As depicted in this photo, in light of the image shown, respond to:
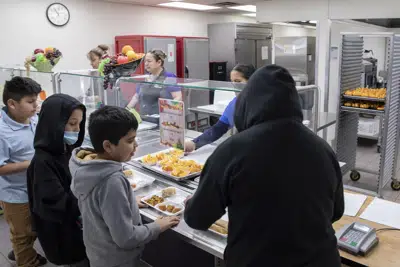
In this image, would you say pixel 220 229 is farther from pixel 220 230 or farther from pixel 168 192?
pixel 168 192

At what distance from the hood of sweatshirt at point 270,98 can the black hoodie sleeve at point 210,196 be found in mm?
144

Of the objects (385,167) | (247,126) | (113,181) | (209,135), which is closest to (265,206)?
(247,126)

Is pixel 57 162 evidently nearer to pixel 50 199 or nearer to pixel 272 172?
A: pixel 50 199

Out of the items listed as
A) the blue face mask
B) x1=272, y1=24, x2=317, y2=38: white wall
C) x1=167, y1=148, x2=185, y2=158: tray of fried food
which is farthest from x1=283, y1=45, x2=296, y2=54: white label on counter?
the blue face mask

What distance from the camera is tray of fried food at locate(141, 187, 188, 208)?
5.22ft

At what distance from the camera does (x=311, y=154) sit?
3.19 ft

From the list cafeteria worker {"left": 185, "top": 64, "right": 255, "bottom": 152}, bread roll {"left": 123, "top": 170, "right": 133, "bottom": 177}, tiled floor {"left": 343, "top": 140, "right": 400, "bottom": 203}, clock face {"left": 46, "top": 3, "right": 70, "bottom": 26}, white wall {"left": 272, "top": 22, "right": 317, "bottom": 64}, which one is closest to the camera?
bread roll {"left": 123, "top": 170, "right": 133, "bottom": 177}

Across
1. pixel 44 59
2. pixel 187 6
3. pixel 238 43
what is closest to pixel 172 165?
pixel 44 59

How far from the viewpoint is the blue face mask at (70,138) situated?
5.49 ft

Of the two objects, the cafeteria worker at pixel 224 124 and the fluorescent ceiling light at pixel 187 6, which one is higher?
the fluorescent ceiling light at pixel 187 6

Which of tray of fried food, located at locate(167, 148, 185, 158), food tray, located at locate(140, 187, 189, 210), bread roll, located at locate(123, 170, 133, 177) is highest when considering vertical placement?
tray of fried food, located at locate(167, 148, 185, 158)

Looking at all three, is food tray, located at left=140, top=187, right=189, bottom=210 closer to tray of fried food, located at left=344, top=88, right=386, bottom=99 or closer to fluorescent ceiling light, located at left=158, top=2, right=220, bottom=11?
tray of fried food, located at left=344, top=88, right=386, bottom=99

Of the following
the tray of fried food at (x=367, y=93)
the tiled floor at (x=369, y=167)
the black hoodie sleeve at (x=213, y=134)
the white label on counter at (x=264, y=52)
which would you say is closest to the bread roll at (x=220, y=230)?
the black hoodie sleeve at (x=213, y=134)

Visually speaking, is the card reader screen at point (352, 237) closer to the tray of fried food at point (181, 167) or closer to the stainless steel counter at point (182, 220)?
the stainless steel counter at point (182, 220)
